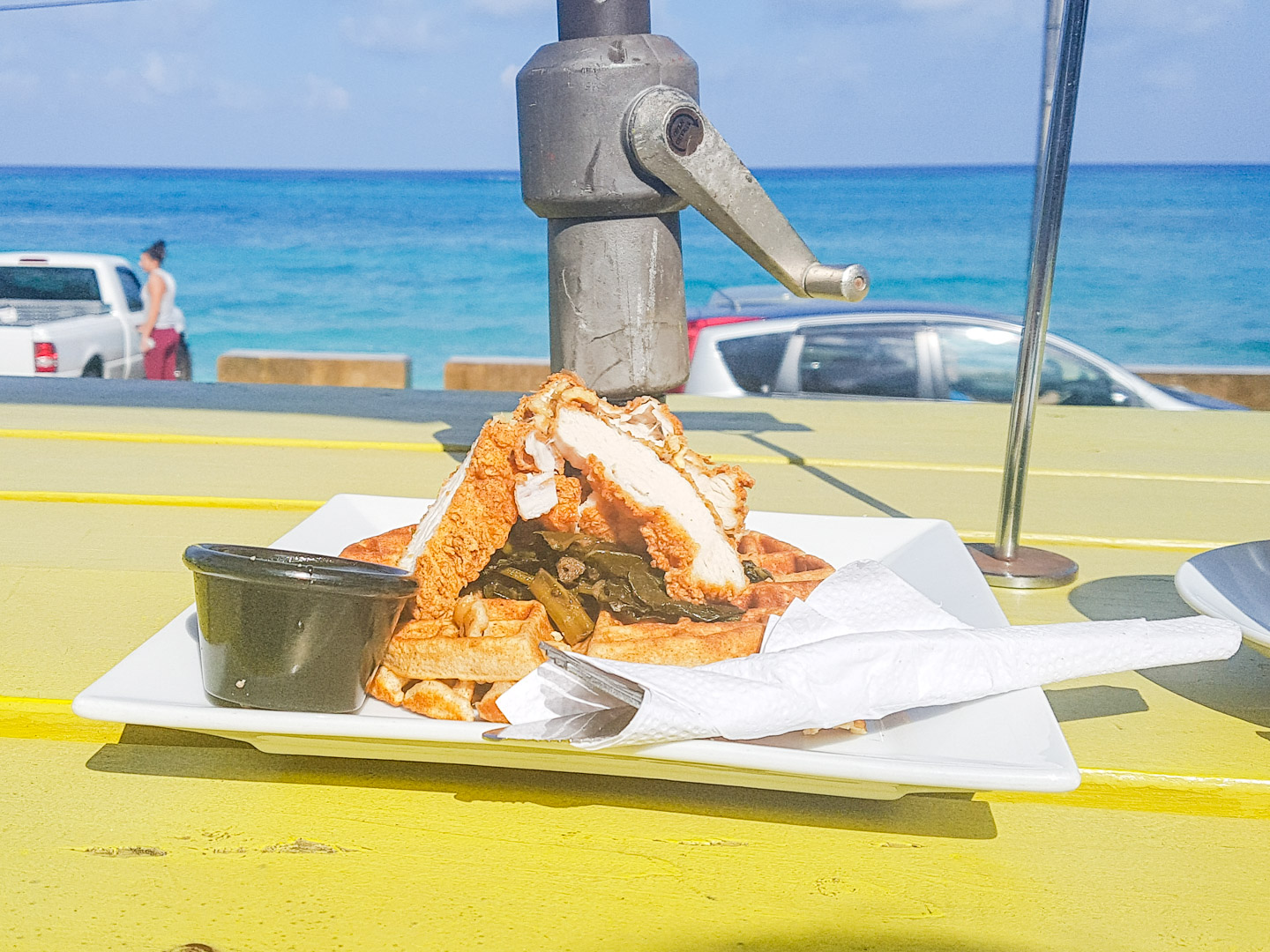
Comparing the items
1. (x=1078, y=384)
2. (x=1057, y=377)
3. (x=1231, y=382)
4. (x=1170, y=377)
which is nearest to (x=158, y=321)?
(x=1057, y=377)

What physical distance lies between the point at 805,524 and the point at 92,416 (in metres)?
1.33

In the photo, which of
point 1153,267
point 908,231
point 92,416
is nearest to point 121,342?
point 92,416

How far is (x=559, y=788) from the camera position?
0.75 metres

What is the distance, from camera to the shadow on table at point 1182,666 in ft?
2.88

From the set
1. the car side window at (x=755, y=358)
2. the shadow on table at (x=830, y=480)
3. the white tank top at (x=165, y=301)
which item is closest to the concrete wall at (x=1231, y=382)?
the car side window at (x=755, y=358)

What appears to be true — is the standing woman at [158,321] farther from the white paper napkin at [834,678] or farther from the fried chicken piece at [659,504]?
the white paper napkin at [834,678]

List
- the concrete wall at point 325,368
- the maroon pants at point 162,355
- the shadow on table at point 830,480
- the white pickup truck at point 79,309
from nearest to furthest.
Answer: the shadow on table at point 830,480 → the white pickup truck at point 79,309 → the concrete wall at point 325,368 → the maroon pants at point 162,355

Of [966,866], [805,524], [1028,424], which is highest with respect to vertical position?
[1028,424]

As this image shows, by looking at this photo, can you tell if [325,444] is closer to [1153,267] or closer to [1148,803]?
[1148,803]

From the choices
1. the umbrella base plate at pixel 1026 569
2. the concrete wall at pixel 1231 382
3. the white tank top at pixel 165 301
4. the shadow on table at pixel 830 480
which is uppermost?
the white tank top at pixel 165 301

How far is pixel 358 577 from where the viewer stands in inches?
29.5

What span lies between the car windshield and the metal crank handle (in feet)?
31.4

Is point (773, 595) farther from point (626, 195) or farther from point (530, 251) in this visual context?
point (530, 251)

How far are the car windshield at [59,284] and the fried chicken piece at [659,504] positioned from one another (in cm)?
982
